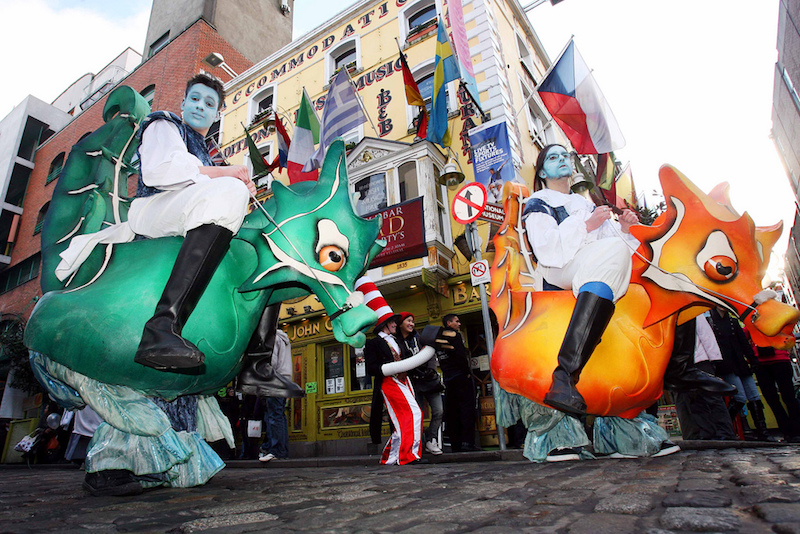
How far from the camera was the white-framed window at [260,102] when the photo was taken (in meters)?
13.9

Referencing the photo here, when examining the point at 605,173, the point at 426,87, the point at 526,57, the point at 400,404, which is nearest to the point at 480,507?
the point at 400,404

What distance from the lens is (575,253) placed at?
9.25ft

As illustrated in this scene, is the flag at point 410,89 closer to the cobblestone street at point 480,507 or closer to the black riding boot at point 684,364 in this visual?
the black riding boot at point 684,364

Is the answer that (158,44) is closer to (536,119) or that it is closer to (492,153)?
(536,119)

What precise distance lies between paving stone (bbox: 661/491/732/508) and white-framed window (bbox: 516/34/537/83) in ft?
42.9

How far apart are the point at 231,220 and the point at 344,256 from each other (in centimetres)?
60

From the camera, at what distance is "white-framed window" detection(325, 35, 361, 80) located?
12.3 meters

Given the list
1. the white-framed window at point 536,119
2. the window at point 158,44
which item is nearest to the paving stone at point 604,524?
the white-framed window at point 536,119

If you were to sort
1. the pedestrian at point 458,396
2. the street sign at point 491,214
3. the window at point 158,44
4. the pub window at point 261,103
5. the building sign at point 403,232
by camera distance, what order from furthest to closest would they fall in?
the window at point 158,44 < the pub window at point 261,103 < the building sign at point 403,232 < the street sign at point 491,214 < the pedestrian at point 458,396

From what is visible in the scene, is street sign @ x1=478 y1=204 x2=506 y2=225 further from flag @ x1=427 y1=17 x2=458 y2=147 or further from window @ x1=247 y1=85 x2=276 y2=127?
window @ x1=247 y1=85 x2=276 y2=127

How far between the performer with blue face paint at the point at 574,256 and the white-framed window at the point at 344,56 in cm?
1033

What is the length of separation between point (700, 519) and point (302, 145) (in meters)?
7.79

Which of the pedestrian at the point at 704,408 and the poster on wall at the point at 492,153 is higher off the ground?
the poster on wall at the point at 492,153

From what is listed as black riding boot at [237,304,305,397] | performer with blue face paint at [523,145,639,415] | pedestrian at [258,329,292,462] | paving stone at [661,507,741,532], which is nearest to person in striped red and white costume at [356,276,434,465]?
black riding boot at [237,304,305,397]
